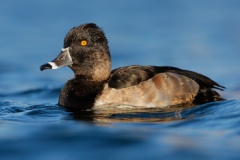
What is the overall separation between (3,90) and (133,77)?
418 centimetres

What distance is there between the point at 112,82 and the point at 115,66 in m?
6.29

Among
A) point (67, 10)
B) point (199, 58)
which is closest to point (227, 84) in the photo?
point (199, 58)

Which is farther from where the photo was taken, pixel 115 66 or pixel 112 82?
pixel 115 66

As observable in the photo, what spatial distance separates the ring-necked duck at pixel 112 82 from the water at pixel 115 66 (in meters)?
0.21

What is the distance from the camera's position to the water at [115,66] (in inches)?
351

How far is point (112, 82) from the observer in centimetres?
1097

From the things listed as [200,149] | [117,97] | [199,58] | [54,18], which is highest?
[54,18]

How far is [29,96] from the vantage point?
1369 centimetres

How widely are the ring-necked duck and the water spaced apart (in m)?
0.21

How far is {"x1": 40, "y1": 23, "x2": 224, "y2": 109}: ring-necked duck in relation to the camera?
428 inches

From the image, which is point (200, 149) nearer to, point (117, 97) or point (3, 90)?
point (117, 97)

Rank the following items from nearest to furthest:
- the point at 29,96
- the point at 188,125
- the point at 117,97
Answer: the point at 188,125 < the point at 117,97 < the point at 29,96

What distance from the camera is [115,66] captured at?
17.2 m

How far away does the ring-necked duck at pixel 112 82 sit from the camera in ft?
35.7
